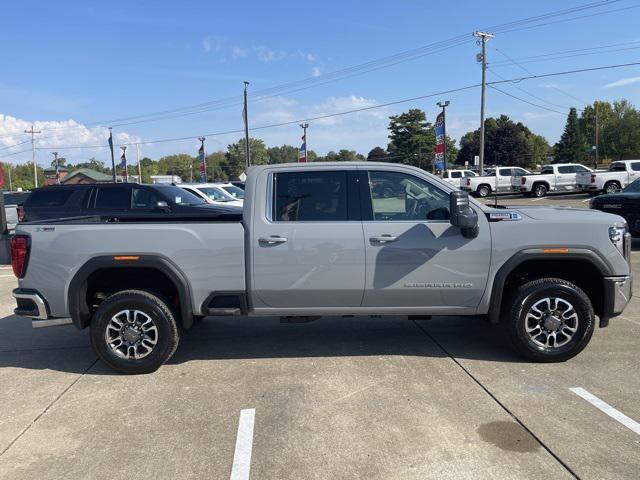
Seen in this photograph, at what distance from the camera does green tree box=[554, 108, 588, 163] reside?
79688 millimetres

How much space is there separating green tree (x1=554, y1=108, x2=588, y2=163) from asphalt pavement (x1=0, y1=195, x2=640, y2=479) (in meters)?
84.1

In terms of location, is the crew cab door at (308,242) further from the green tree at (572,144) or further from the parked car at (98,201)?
the green tree at (572,144)

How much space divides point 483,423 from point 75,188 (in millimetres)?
10021

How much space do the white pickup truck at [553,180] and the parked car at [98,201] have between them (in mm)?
25252

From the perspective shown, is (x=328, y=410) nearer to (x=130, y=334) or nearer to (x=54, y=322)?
(x=130, y=334)

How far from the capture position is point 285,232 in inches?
180

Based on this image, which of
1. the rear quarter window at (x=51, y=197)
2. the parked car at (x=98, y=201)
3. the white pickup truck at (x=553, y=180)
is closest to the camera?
the parked car at (x=98, y=201)

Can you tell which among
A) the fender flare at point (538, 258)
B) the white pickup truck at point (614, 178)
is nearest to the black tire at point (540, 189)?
the white pickup truck at point (614, 178)

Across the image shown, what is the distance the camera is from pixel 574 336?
4.69 meters

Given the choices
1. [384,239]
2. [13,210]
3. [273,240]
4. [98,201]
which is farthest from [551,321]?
[13,210]

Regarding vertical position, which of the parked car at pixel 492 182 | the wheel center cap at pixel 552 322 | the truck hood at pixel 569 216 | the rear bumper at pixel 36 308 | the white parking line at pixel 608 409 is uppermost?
the parked car at pixel 492 182

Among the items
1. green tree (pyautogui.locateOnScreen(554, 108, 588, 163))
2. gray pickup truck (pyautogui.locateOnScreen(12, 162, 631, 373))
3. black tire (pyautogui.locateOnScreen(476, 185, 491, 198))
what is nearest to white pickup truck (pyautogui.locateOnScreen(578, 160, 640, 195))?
black tire (pyautogui.locateOnScreen(476, 185, 491, 198))

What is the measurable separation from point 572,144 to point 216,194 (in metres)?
78.0

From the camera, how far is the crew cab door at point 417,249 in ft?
15.0
